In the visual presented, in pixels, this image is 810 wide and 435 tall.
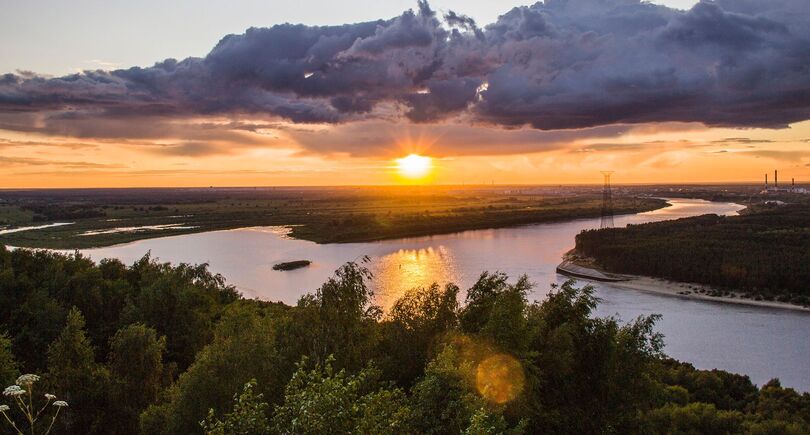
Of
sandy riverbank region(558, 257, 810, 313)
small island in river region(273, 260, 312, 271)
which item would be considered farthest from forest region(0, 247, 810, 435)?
small island in river region(273, 260, 312, 271)

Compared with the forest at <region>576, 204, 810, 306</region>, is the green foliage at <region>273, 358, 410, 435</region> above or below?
above

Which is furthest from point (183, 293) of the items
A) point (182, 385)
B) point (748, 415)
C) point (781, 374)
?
point (781, 374)

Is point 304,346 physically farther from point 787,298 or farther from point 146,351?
point 787,298

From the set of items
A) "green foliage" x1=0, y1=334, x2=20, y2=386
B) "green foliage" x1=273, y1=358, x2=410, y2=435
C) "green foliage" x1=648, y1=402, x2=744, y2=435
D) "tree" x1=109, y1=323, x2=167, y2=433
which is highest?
"green foliage" x1=273, y1=358, x2=410, y2=435

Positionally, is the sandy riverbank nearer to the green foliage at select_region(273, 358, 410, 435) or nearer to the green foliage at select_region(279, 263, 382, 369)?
the green foliage at select_region(279, 263, 382, 369)

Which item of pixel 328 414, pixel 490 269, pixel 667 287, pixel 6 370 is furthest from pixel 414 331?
pixel 667 287

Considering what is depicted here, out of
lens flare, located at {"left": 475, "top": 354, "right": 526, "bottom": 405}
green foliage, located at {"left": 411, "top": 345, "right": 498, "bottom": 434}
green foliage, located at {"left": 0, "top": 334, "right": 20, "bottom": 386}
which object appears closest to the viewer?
green foliage, located at {"left": 411, "top": 345, "right": 498, "bottom": 434}

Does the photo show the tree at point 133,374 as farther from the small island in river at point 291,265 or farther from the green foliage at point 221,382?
the small island in river at point 291,265
